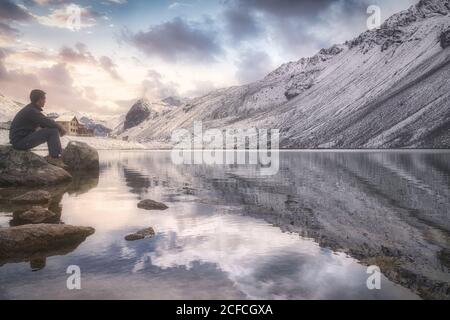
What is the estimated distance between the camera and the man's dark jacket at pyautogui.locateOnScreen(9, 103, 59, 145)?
1692cm

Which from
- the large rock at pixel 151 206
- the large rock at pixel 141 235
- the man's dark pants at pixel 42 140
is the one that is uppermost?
the man's dark pants at pixel 42 140

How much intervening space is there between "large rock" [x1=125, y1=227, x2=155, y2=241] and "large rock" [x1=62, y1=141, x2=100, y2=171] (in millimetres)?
24466

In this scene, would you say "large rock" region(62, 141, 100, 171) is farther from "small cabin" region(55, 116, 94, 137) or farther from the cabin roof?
the cabin roof

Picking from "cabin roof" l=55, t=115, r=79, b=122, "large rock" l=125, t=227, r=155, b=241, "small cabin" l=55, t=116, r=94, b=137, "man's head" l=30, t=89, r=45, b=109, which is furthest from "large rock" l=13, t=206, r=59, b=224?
"cabin roof" l=55, t=115, r=79, b=122

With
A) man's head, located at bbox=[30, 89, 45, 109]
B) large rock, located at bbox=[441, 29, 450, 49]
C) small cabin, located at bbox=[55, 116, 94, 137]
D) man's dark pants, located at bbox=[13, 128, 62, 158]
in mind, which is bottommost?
man's dark pants, located at bbox=[13, 128, 62, 158]

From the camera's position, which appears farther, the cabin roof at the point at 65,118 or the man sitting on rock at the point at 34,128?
the cabin roof at the point at 65,118

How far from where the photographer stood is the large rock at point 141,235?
9.85 metres

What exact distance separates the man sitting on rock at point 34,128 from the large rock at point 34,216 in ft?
21.2

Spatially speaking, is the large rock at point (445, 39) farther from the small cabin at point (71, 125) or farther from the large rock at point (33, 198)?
the large rock at point (33, 198)

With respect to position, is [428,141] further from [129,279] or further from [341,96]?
[129,279]

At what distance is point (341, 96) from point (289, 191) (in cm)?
18666

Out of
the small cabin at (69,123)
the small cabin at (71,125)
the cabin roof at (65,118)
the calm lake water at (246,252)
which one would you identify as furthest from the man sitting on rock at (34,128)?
the cabin roof at (65,118)

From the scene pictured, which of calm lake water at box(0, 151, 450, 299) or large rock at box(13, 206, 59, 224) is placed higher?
large rock at box(13, 206, 59, 224)
